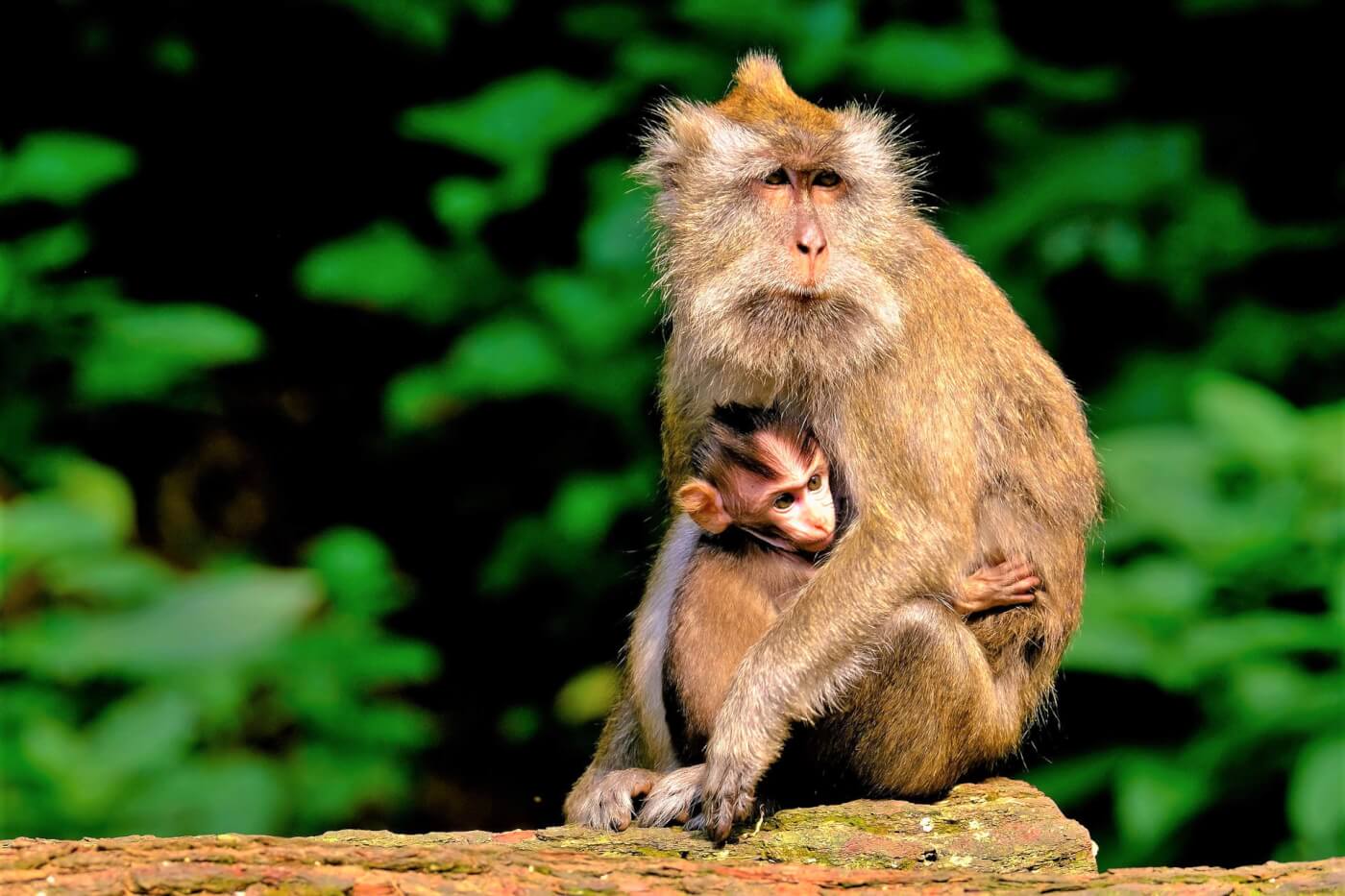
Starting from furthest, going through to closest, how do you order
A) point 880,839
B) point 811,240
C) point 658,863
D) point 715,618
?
point 811,240 → point 715,618 → point 880,839 → point 658,863

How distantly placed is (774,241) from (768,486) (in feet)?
2.93

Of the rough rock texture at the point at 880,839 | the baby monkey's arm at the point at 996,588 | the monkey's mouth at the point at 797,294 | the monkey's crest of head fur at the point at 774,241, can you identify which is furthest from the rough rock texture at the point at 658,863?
the monkey's mouth at the point at 797,294

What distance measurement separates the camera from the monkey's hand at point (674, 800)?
5125 mm

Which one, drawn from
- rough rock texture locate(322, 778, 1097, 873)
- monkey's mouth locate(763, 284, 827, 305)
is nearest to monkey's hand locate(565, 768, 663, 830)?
rough rock texture locate(322, 778, 1097, 873)

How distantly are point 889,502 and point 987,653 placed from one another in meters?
0.67

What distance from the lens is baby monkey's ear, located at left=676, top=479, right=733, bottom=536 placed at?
5539 mm

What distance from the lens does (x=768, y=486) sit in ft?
17.8

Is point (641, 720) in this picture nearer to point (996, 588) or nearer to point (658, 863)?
point (996, 588)

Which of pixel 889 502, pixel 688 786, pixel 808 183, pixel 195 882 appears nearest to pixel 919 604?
pixel 889 502

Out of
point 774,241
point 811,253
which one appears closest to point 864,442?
point 811,253

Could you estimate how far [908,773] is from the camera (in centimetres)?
506

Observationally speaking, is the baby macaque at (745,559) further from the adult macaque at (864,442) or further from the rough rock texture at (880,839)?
the rough rock texture at (880,839)

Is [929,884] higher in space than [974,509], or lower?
lower

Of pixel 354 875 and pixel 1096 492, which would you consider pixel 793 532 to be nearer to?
pixel 1096 492
